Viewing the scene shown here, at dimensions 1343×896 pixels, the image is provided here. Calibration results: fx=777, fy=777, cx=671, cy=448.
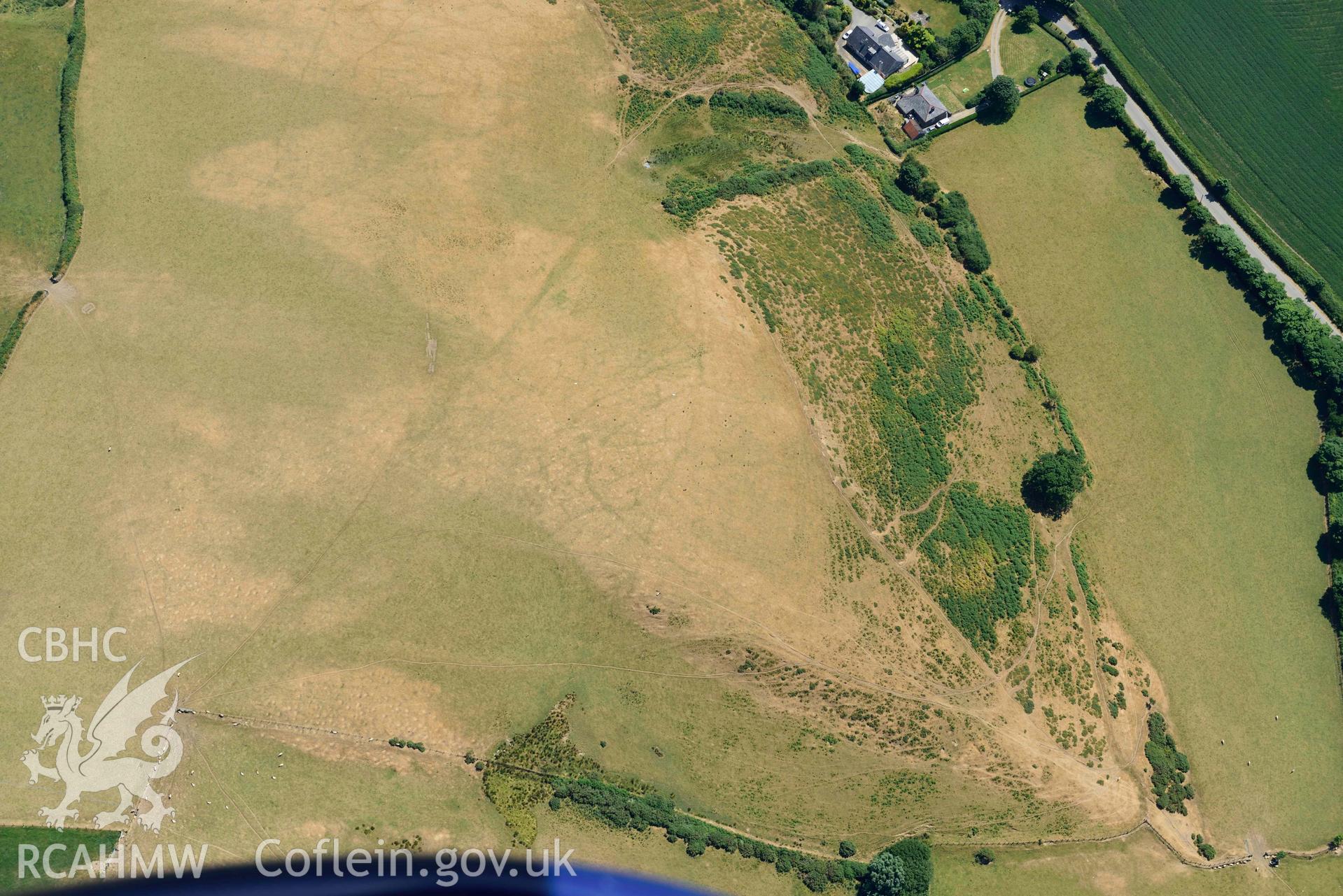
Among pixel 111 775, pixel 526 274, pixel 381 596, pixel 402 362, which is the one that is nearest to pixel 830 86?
pixel 526 274

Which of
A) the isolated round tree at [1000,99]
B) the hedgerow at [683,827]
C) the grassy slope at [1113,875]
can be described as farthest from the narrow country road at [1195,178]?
the hedgerow at [683,827]

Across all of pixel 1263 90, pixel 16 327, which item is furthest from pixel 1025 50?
pixel 16 327

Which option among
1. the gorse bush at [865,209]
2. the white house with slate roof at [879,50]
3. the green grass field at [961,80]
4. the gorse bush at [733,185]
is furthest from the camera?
the green grass field at [961,80]

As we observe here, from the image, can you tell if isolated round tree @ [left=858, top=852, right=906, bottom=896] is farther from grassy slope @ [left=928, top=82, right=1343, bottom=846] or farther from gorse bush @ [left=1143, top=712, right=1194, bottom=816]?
grassy slope @ [left=928, top=82, right=1343, bottom=846]

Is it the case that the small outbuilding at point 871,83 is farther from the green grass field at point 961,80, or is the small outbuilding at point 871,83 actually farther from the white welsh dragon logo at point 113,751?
the white welsh dragon logo at point 113,751

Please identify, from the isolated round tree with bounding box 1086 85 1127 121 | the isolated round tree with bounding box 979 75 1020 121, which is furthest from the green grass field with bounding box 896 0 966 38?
the isolated round tree with bounding box 1086 85 1127 121

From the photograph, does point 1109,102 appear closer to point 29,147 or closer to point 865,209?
point 865,209
